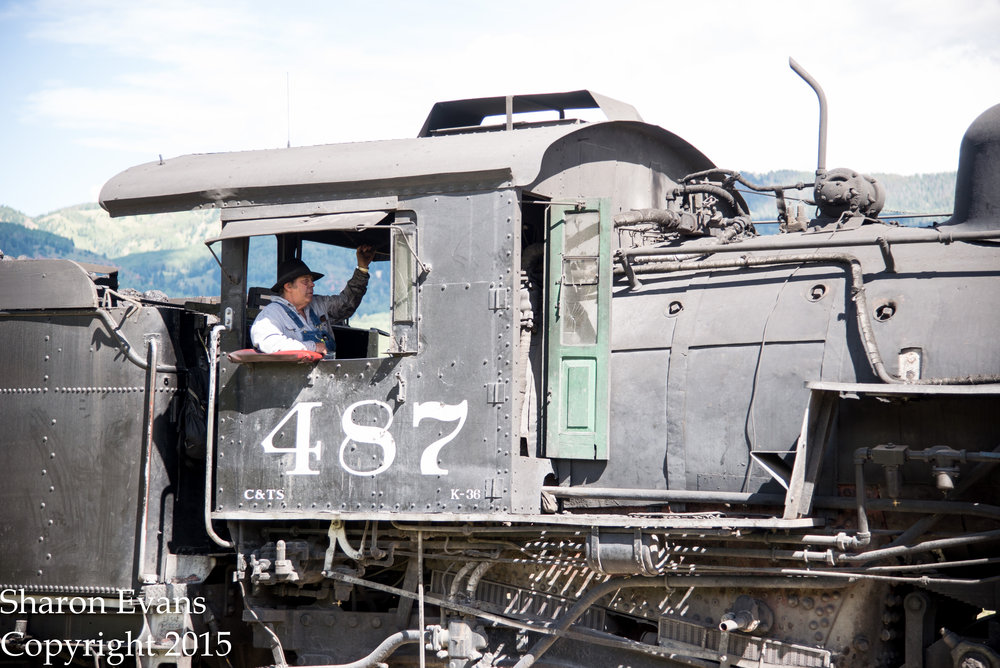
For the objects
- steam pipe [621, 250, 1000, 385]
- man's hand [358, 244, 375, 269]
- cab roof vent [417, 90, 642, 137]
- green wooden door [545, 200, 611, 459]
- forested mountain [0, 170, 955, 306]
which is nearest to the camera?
steam pipe [621, 250, 1000, 385]

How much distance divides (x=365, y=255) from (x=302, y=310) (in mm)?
600

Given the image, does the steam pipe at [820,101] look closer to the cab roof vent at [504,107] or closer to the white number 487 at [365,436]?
the cab roof vent at [504,107]

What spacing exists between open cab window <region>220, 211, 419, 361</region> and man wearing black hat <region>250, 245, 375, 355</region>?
126mm

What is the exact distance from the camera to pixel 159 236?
32.4m

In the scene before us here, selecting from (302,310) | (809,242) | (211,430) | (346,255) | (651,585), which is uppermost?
(346,255)

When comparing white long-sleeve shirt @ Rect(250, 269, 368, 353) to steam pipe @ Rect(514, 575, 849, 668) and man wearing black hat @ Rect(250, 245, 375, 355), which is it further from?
steam pipe @ Rect(514, 575, 849, 668)

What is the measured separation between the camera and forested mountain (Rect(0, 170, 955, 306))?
965 inches

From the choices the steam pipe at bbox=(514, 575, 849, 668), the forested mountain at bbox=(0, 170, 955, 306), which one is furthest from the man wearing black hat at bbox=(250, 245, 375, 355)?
the forested mountain at bbox=(0, 170, 955, 306)

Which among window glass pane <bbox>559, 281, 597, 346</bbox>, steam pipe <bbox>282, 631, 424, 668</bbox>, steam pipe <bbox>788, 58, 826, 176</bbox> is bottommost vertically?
steam pipe <bbox>282, 631, 424, 668</bbox>

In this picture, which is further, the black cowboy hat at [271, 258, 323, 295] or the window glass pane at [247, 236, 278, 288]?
the black cowboy hat at [271, 258, 323, 295]

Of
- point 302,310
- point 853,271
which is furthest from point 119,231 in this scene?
point 853,271

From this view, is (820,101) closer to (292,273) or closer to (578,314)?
(578,314)

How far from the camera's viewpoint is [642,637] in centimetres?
632

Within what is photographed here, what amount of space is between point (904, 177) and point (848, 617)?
28.1 metres
